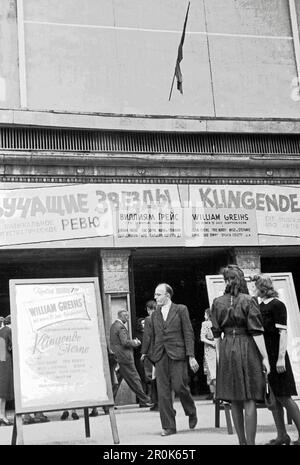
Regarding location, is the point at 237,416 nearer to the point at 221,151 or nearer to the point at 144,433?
the point at 144,433

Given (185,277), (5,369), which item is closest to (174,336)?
(5,369)

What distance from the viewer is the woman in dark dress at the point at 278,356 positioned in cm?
686

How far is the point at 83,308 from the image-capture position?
7.54 m

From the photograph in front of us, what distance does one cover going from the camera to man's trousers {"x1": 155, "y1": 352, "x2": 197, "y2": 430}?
774cm

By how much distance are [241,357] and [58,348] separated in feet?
7.15

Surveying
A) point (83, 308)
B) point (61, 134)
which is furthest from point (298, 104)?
point (83, 308)

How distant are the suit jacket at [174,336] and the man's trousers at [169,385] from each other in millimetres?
95

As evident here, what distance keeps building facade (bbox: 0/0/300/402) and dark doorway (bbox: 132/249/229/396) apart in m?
0.03

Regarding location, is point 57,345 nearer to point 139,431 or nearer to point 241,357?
point 139,431

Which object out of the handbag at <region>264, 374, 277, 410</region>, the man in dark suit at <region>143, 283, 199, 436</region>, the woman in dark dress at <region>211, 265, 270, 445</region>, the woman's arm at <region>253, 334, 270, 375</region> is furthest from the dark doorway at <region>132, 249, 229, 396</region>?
the woman's arm at <region>253, 334, 270, 375</region>

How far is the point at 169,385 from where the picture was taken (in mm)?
7898

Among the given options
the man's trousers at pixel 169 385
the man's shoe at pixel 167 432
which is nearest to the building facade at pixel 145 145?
the man's trousers at pixel 169 385

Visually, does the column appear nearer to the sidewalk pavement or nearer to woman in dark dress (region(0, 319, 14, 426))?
the sidewalk pavement

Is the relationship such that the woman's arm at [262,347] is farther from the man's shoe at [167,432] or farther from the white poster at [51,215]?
the white poster at [51,215]
